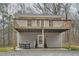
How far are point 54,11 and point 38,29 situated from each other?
0.20 metres

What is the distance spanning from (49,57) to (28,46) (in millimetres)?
194

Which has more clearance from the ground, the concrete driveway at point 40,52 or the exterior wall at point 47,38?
the exterior wall at point 47,38

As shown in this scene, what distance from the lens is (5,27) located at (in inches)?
566

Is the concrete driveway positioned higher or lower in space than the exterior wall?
lower

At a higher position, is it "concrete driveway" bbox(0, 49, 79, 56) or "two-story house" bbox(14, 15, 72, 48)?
"two-story house" bbox(14, 15, 72, 48)

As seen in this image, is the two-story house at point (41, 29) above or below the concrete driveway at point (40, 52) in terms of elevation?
above

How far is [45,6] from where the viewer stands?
14359 millimetres

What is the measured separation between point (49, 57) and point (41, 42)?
0.14 m

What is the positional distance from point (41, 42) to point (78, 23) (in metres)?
0.34

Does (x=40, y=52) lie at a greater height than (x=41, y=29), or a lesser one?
lesser

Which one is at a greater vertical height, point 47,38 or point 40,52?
point 47,38

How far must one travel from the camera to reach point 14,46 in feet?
47.2

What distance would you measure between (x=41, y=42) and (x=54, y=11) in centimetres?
27

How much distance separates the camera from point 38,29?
1434cm
